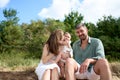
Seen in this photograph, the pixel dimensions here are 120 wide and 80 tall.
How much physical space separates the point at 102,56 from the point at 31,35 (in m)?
19.0

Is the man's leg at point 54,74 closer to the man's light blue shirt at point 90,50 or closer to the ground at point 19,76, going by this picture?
the man's light blue shirt at point 90,50

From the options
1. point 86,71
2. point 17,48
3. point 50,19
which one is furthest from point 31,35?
point 86,71

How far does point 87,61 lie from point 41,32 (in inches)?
743

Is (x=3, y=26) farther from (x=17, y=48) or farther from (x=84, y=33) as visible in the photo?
(x=84, y=33)

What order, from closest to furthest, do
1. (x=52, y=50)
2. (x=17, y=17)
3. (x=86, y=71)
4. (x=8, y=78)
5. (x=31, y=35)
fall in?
1. (x=86, y=71)
2. (x=52, y=50)
3. (x=8, y=78)
4. (x=31, y=35)
5. (x=17, y=17)

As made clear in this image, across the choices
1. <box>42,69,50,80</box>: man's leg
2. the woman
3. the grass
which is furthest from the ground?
<box>42,69,50,80</box>: man's leg

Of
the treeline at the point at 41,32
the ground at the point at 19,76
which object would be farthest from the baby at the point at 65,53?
the treeline at the point at 41,32

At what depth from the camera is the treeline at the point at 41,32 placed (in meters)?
15.3

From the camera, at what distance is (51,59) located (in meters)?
4.73

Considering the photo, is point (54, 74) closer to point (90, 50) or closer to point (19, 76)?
point (90, 50)

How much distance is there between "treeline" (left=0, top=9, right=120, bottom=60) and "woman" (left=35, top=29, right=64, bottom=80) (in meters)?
9.69

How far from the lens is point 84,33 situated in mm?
4512

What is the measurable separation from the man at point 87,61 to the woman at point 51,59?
301mm

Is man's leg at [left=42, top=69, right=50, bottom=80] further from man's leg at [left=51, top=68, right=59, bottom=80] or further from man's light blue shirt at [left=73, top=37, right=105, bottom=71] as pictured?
man's light blue shirt at [left=73, top=37, right=105, bottom=71]
